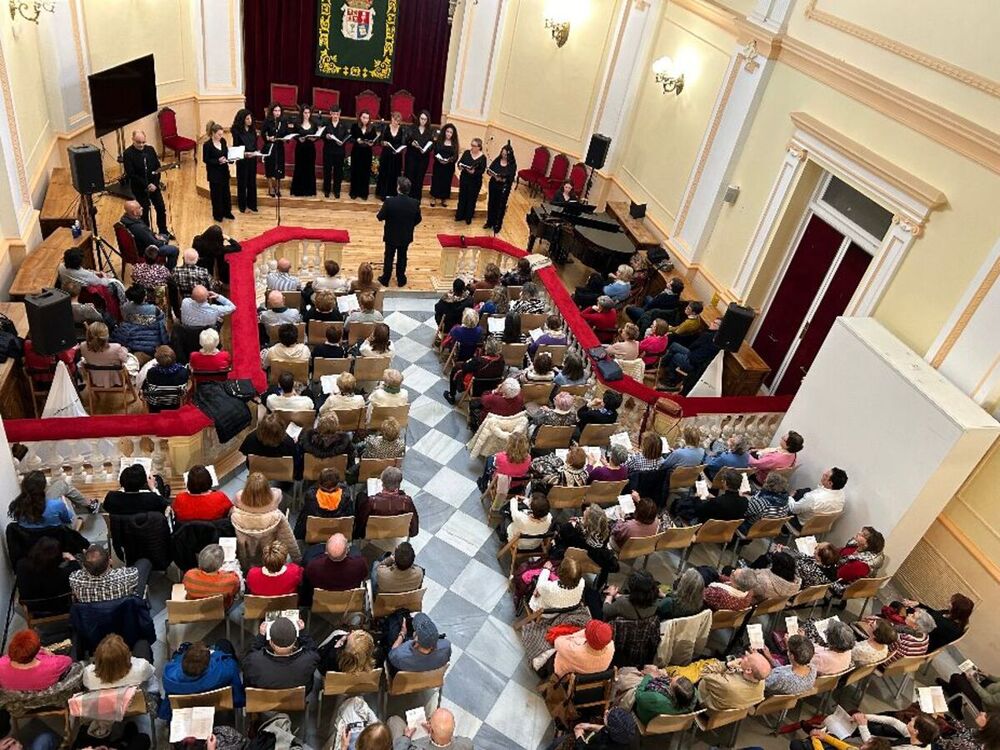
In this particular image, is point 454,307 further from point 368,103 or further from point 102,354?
point 368,103

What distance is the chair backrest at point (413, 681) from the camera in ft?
15.5

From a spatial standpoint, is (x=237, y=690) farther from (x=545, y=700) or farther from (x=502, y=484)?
(x=502, y=484)

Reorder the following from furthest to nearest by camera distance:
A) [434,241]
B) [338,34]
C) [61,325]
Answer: [338,34], [434,241], [61,325]

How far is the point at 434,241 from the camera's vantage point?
11906 millimetres

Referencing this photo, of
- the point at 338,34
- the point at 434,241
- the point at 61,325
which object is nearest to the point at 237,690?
the point at 61,325

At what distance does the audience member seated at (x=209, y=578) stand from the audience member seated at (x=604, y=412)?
3439 millimetres

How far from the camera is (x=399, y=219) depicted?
960cm

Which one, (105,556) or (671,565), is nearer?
(105,556)

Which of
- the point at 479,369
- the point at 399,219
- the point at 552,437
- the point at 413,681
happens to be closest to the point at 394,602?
the point at 413,681

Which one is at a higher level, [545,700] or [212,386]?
[212,386]

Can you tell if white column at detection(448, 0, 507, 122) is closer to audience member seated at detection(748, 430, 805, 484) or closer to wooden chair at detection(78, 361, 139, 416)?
wooden chair at detection(78, 361, 139, 416)

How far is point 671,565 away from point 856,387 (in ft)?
7.48

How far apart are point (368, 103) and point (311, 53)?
1.25m

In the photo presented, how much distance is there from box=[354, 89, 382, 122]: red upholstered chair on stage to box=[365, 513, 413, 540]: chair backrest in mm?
9794
